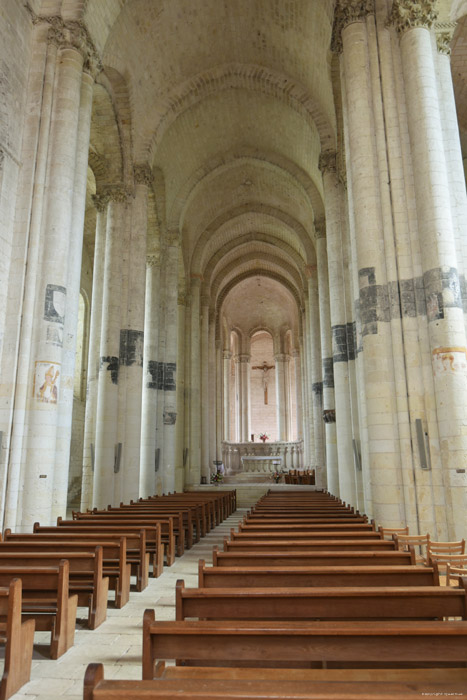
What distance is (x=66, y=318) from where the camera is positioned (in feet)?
34.9

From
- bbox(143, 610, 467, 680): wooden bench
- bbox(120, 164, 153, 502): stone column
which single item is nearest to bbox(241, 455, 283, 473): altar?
bbox(120, 164, 153, 502): stone column

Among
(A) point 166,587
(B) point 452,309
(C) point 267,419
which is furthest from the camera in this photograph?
(C) point 267,419

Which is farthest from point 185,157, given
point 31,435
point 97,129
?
point 31,435

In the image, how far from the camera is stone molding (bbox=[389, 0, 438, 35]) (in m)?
10.0

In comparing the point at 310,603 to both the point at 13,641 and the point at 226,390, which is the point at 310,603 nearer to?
the point at 13,641

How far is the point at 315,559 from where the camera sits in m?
4.75

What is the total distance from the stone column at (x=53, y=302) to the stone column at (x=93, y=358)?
4706 mm

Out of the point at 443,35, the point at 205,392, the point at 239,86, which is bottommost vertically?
the point at 205,392

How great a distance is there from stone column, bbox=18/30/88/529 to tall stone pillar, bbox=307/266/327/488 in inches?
576

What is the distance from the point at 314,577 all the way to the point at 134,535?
126 inches

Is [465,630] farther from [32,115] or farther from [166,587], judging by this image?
[32,115]

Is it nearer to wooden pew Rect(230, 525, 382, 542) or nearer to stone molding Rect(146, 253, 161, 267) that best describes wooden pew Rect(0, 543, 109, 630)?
wooden pew Rect(230, 525, 382, 542)

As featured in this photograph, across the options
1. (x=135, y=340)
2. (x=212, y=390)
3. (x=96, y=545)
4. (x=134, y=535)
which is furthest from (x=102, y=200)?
(x=212, y=390)

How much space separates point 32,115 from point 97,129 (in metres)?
5.76
